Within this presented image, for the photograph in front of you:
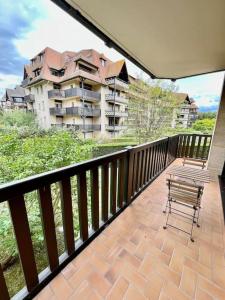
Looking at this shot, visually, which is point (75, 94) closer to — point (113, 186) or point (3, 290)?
point (113, 186)

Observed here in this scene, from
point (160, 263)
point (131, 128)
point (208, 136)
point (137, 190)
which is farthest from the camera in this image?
point (131, 128)

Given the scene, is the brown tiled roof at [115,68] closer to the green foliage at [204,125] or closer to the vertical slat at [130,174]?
the green foliage at [204,125]

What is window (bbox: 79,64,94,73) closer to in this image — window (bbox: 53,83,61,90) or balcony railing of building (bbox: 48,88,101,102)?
balcony railing of building (bbox: 48,88,101,102)

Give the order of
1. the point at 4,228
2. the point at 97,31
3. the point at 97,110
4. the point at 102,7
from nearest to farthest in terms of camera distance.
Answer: the point at 102,7, the point at 4,228, the point at 97,31, the point at 97,110

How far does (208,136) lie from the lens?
4746mm

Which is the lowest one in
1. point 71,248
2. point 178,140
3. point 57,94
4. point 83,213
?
point 71,248

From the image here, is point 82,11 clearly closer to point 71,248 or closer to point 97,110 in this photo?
point 71,248

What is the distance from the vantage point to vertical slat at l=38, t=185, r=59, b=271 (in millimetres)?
1088

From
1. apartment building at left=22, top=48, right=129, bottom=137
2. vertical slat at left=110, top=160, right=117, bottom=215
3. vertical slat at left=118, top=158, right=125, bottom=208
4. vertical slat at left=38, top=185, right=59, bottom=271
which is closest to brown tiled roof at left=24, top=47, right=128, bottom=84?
apartment building at left=22, top=48, right=129, bottom=137

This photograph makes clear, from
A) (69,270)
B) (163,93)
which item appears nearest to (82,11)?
(69,270)

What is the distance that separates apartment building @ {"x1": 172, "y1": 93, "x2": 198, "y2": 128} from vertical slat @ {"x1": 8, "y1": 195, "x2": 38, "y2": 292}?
23.7 ft

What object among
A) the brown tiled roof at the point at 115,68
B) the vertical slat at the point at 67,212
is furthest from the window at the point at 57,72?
the vertical slat at the point at 67,212

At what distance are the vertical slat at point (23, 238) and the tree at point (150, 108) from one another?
6744mm

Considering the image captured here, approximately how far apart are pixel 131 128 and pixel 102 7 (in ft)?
20.7
